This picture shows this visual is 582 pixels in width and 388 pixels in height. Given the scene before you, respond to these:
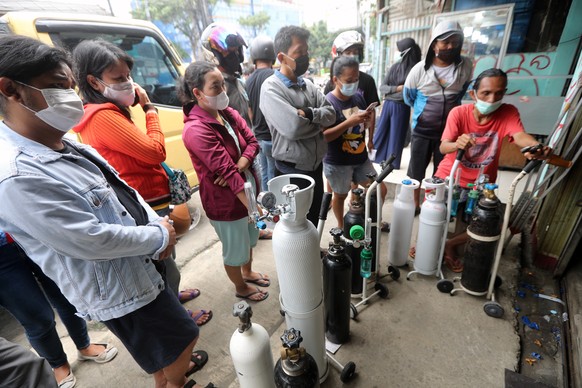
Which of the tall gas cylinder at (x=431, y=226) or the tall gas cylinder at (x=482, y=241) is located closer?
the tall gas cylinder at (x=482, y=241)

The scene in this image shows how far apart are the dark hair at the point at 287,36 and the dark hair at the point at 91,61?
3.56ft

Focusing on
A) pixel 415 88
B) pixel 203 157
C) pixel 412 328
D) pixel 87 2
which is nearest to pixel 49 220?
pixel 203 157

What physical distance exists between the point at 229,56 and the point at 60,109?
2215 mm

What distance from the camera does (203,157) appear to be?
1.79 metres

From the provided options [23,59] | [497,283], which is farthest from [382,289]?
[23,59]

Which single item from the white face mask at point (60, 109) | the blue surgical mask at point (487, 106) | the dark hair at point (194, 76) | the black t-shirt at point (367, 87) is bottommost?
the blue surgical mask at point (487, 106)

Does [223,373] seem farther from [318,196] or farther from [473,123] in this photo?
[473,123]

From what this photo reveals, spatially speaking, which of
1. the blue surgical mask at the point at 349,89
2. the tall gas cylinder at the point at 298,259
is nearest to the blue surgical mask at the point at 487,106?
the blue surgical mask at the point at 349,89

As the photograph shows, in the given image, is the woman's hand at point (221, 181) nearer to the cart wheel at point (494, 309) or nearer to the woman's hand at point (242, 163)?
the woman's hand at point (242, 163)

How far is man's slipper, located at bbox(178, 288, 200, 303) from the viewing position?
2.46 metres

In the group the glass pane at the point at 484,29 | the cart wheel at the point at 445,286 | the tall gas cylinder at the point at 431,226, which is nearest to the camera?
the tall gas cylinder at the point at 431,226

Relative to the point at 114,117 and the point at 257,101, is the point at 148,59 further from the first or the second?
the point at 114,117

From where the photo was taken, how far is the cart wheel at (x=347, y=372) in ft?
5.52

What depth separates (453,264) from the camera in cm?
259
